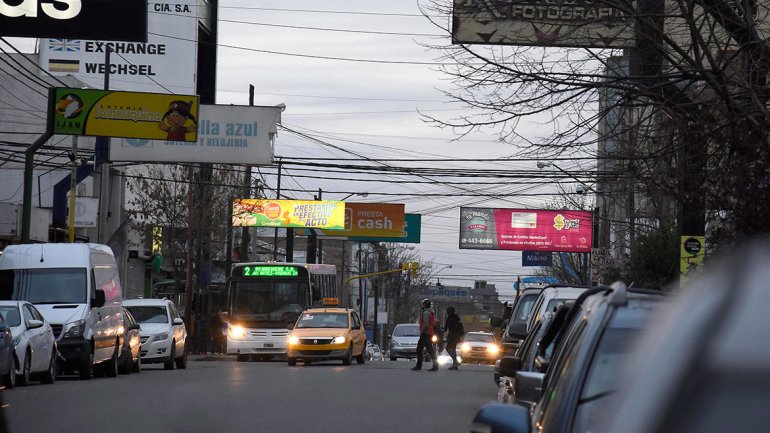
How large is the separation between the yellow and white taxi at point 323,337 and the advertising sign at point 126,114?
7114 millimetres

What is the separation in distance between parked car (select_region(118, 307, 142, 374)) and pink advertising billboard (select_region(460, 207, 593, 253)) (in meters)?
34.1

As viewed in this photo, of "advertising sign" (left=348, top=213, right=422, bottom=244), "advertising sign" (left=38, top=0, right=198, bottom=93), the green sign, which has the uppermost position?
"advertising sign" (left=38, top=0, right=198, bottom=93)

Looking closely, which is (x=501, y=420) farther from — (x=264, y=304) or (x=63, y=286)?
(x=264, y=304)

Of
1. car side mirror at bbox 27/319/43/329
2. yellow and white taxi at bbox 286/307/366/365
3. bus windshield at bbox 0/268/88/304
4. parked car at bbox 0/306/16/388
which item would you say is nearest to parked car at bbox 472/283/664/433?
parked car at bbox 0/306/16/388

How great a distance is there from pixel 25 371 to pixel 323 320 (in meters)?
15.0

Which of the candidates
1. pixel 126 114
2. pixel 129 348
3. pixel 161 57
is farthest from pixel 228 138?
pixel 161 57

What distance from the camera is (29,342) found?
813 inches

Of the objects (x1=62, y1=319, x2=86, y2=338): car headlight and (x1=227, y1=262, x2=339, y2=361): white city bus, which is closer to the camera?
(x1=62, y1=319, x2=86, y2=338): car headlight

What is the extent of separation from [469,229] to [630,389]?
2375 inches

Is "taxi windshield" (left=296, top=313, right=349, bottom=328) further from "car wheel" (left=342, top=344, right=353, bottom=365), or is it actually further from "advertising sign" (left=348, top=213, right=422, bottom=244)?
"advertising sign" (left=348, top=213, right=422, bottom=244)

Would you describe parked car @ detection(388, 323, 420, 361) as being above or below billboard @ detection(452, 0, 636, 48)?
below

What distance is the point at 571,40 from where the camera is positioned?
16266 millimetres

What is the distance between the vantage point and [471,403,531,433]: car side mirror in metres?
3.75

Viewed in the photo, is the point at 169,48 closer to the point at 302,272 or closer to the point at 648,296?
the point at 302,272
